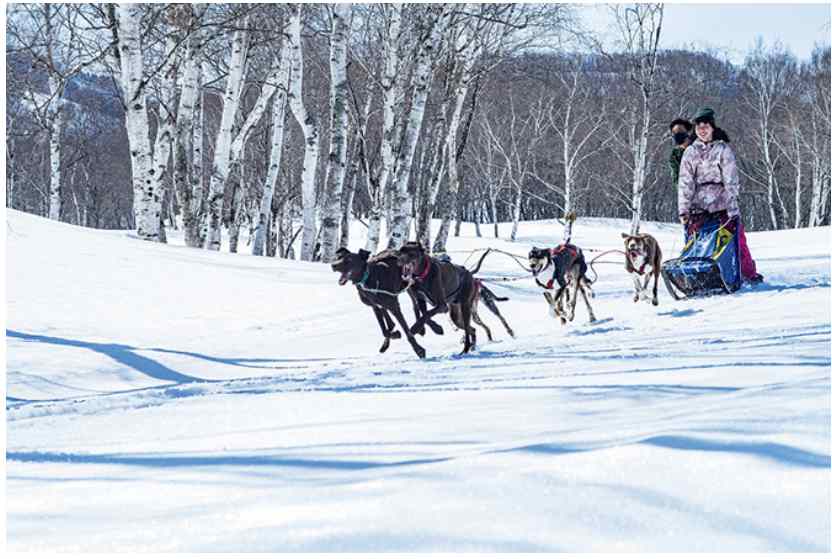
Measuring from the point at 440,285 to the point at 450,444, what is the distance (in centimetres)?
405

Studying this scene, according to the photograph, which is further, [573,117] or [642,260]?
[573,117]

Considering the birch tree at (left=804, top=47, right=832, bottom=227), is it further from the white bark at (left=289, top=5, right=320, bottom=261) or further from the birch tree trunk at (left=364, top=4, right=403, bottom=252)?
the white bark at (left=289, top=5, right=320, bottom=261)

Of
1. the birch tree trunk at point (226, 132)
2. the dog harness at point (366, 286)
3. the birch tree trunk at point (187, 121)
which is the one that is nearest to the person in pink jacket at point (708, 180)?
the dog harness at point (366, 286)

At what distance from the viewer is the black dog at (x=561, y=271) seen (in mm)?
8148

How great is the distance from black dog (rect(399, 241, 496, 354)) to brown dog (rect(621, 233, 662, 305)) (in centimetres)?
306

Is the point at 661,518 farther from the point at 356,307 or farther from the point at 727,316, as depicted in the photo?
the point at 356,307

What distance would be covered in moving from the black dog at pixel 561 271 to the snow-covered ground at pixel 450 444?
0.92m

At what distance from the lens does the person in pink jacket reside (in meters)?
8.48

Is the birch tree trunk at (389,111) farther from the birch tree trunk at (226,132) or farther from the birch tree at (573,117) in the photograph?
the birch tree at (573,117)

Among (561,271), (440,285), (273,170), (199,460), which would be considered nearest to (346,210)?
(273,170)

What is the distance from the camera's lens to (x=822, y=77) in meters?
38.0

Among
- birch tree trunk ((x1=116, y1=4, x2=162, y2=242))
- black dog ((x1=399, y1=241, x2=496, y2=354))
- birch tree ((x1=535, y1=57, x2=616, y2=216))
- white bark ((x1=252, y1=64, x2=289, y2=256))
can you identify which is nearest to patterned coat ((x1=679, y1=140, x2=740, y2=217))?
black dog ((x1=399, y1=241, x2=496, y2=354))

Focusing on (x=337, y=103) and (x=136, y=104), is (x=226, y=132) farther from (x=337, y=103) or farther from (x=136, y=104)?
(x=337, y=103)

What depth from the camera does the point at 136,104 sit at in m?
11.9
